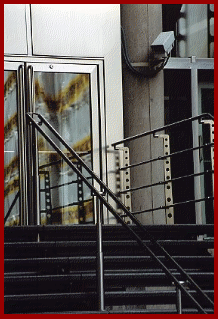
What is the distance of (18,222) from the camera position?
943 centimetres

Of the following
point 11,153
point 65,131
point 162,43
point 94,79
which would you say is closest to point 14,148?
point 11,153

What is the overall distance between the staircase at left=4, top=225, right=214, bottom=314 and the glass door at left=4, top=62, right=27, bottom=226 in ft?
4.96

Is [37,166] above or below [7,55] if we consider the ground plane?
below

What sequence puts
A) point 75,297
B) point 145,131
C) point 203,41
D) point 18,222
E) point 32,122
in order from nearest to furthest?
1. point 75,297
2. point 32,122
3. point 18,222
4. point 145,131
5. point 203,41

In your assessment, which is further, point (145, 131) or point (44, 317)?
point (145, 131)

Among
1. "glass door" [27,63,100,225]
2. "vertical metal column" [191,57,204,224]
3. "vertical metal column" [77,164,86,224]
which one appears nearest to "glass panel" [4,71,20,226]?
"glass door" [27,63,100,225]

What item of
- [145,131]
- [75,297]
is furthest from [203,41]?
[75,297]

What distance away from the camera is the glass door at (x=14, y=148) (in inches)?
371

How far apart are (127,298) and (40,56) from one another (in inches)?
153

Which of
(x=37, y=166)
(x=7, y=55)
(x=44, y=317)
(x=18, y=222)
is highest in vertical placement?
(x=7, y=55)

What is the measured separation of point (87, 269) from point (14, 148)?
2.57 metres

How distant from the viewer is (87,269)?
24.4 feet

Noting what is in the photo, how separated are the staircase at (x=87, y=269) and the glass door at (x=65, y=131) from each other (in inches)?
66.3

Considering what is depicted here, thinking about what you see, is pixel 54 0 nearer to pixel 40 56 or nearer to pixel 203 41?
pixel 40 56
